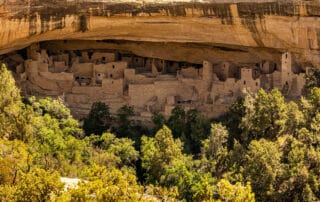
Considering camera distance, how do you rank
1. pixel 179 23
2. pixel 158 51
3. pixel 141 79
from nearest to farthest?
pixel 179 23
pixel 141 79
pixel 158 51

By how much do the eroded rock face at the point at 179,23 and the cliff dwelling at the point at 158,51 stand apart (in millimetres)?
22

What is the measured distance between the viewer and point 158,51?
20.6m

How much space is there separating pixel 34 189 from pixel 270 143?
570 centimetres

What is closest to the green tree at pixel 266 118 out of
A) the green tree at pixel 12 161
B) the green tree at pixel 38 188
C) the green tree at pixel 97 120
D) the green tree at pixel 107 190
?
the green tree at pixel 97 120

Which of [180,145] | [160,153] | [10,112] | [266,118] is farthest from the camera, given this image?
[180,145]

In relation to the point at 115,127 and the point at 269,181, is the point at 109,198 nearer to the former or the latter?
the point at 269,181

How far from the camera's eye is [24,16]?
18266 mm

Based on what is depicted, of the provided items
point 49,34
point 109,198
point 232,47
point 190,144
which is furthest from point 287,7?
point 109,198

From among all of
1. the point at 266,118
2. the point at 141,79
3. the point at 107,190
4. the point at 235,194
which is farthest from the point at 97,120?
the point at 107,190

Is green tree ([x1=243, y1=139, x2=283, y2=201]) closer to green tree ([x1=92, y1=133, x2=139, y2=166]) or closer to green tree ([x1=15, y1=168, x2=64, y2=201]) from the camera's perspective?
green tree ([x1=92, y1=133, x2=139, y2=166])

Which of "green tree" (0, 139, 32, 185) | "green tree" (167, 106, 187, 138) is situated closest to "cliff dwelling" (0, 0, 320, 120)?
"green tree" (167, 106, 187, 138)

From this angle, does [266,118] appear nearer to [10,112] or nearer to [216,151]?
[216,151]

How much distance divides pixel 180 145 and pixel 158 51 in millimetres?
3456

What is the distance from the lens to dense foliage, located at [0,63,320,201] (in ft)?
51.8
